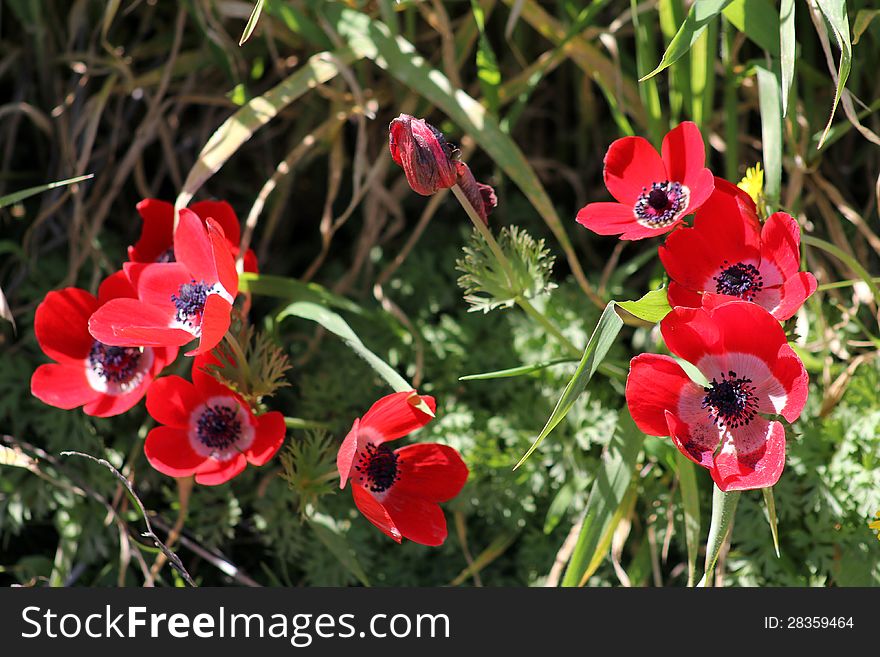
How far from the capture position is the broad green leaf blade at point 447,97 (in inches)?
50.6

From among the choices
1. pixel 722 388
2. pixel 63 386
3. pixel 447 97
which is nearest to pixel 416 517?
pixel 722 388

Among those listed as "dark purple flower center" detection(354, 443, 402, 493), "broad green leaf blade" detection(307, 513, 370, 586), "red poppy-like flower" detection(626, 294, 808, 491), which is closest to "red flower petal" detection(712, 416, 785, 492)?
"red poppy-like flower" detection(626, 294, 808, 491)

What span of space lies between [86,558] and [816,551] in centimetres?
104

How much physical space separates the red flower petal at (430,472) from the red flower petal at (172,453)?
259 millimetres

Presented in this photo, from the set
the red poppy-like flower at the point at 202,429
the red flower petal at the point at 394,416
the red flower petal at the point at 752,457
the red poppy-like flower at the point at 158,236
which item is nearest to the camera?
the red flower petal at the point at 752,457

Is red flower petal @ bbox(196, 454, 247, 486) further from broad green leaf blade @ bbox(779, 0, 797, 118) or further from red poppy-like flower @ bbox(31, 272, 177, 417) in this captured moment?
broad green leaf blade @ bbox(779, 0, 797, 118)

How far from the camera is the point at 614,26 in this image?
1.41 metres

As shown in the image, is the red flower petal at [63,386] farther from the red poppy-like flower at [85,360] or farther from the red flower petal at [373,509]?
the red flower petal at [373,509]

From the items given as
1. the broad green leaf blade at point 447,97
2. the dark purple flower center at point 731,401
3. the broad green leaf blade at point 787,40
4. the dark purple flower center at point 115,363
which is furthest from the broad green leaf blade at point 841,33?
the dark purple flower center at point 115,363

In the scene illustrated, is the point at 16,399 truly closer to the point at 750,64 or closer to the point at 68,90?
the point at 68,90

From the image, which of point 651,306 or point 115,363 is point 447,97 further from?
point 115,363

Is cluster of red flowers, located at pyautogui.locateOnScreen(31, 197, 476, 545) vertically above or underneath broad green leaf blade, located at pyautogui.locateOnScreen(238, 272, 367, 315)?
underneath

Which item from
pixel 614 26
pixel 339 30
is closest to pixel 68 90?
pixel 339 30

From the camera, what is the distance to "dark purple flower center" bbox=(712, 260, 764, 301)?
1044mm
